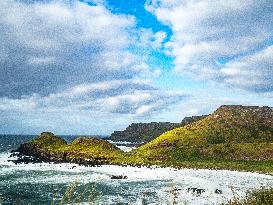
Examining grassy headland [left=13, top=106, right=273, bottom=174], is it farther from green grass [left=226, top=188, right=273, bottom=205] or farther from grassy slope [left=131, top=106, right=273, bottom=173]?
green grass [left=226, top=188, right=273, bottom=205]

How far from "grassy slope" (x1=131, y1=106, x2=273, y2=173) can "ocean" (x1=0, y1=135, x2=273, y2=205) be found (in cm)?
1509

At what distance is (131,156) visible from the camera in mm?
115312

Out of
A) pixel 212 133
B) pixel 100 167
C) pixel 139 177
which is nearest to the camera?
pixel 139 177

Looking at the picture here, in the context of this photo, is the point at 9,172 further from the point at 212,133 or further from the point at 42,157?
the point at 212,133

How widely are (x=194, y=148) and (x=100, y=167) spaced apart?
4027cm

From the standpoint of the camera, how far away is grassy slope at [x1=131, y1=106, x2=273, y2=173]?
107 meters

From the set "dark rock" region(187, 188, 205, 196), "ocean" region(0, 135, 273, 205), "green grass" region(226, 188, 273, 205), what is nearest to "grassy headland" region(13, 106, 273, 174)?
"ocean" region(0, 135, 273, 205)

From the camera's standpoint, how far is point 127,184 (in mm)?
69438

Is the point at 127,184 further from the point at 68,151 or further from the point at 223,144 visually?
the point at 223,144

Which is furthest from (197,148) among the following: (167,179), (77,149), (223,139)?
(167,179)

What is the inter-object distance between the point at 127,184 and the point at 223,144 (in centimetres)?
6492

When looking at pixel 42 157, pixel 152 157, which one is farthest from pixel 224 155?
pixel 42 157

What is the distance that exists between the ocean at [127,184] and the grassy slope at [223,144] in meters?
15.1

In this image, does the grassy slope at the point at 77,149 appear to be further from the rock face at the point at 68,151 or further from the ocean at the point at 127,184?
the ocean at the point at 127,184
